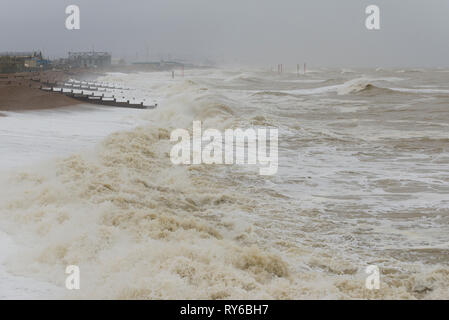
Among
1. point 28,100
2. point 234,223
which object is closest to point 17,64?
point 28,100

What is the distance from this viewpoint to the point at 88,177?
35.4ft

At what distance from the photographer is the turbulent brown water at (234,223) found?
6363 mm

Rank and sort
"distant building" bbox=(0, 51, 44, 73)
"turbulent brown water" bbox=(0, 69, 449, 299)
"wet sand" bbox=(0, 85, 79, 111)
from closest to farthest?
"turbulent brown water" bbox=(0, 69, 449, 299), "wet sand" bbox=(0, 85, 79, 111), "distant building" bbox=(0, 51, 44, 73)

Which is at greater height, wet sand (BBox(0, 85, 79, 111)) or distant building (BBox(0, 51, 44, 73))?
distant building (BBox(0, 51, 44, 73))

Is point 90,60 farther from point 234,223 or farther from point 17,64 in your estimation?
point 234,223

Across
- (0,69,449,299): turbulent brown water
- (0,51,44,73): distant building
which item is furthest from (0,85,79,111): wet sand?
(0,51,44,73): distant building

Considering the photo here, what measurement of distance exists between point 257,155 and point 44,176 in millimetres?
6536

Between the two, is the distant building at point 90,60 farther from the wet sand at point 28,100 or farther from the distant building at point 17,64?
the wet sand at point 28,100

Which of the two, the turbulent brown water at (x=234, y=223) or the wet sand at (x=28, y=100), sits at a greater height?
the wet sand at (x=28, y=100)

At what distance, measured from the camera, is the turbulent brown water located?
6363 millimetres

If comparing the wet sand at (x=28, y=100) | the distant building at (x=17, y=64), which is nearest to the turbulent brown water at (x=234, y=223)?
the wet sand at (x=28, y=100)

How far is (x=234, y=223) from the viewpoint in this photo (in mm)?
8938

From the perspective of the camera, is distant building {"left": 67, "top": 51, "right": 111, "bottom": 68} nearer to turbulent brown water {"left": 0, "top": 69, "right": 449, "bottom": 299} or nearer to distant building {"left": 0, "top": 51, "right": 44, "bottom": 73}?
distant building {"left": 0, "top": 51, "right": 44, "bottom": 73}

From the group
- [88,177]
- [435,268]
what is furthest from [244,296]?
[88,177]
